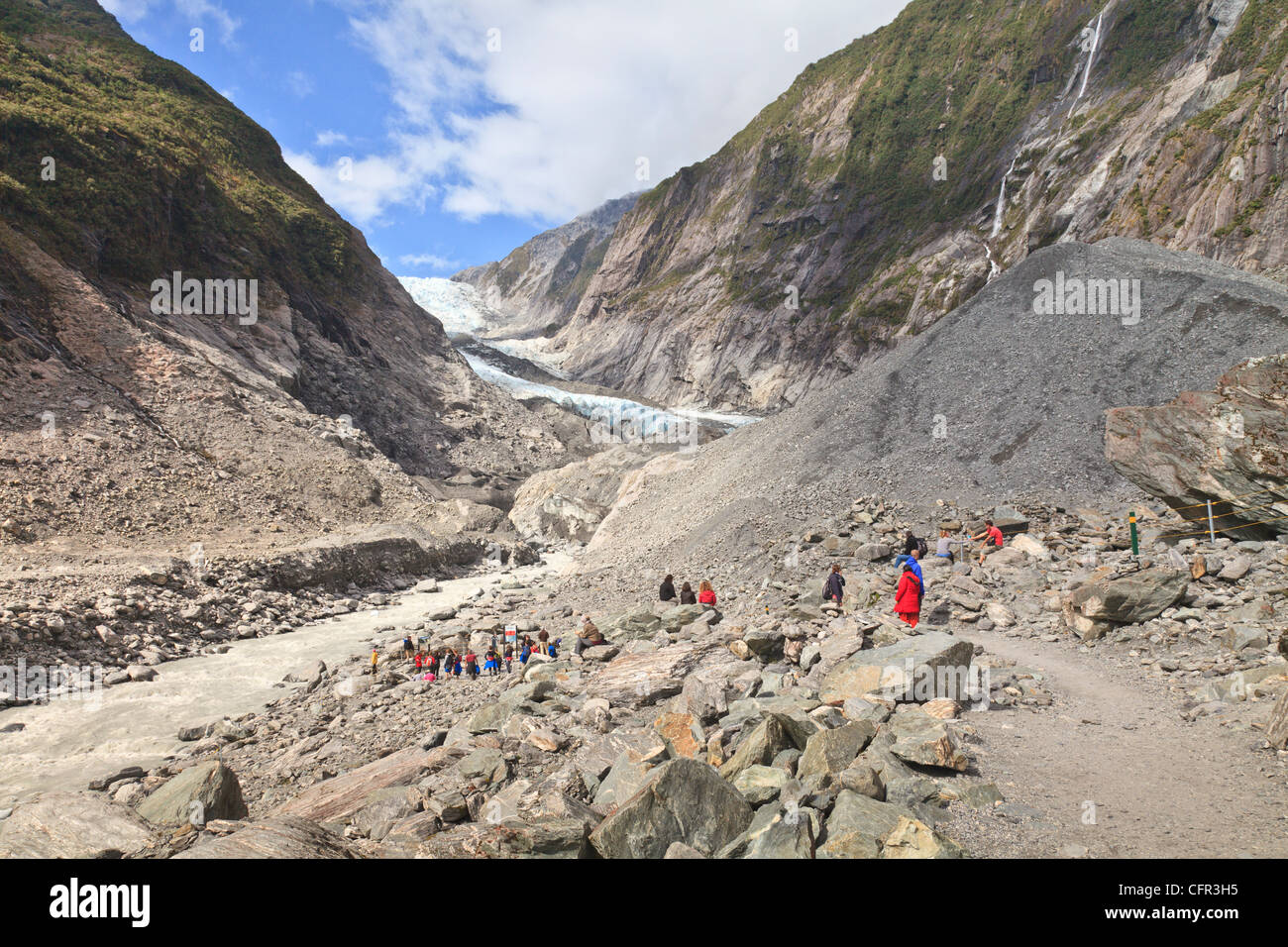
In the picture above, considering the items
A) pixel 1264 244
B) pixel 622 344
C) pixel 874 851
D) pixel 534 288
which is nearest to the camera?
pixel 874 851

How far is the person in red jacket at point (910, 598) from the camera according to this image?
31.1 feet

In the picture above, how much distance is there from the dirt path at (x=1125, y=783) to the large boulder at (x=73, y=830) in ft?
20.5

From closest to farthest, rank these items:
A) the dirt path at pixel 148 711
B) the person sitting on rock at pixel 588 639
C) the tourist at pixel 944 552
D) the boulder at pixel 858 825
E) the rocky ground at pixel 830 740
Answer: the boulder at pixel 858 825 → the rocky ground at pixel 830 740 → the dirt path at pixel 148 711 → the person sitting on rock at pixel 588 639 → the tourist at pixel 944 552

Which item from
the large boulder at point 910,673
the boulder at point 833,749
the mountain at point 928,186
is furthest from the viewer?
the mountain at point 928,186

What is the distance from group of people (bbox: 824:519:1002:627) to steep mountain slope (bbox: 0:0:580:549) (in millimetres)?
22750

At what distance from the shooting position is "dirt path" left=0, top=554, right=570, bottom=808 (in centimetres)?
1020

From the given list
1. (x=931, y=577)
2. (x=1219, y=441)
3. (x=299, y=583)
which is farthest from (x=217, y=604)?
(x=1219, y=441)

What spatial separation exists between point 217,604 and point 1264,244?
46391 mm

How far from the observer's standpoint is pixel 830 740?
559 cm

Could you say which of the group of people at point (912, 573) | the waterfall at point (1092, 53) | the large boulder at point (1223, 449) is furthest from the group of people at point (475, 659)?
the waterfall at point (1092, 53)

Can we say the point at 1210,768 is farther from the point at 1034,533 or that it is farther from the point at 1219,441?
the point at 1034,533

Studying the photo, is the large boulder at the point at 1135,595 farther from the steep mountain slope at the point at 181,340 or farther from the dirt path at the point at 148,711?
the steep mountain slope at the point at 181,340

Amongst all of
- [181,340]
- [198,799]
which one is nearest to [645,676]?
[198,799]

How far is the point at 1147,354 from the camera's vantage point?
17.8 metres
